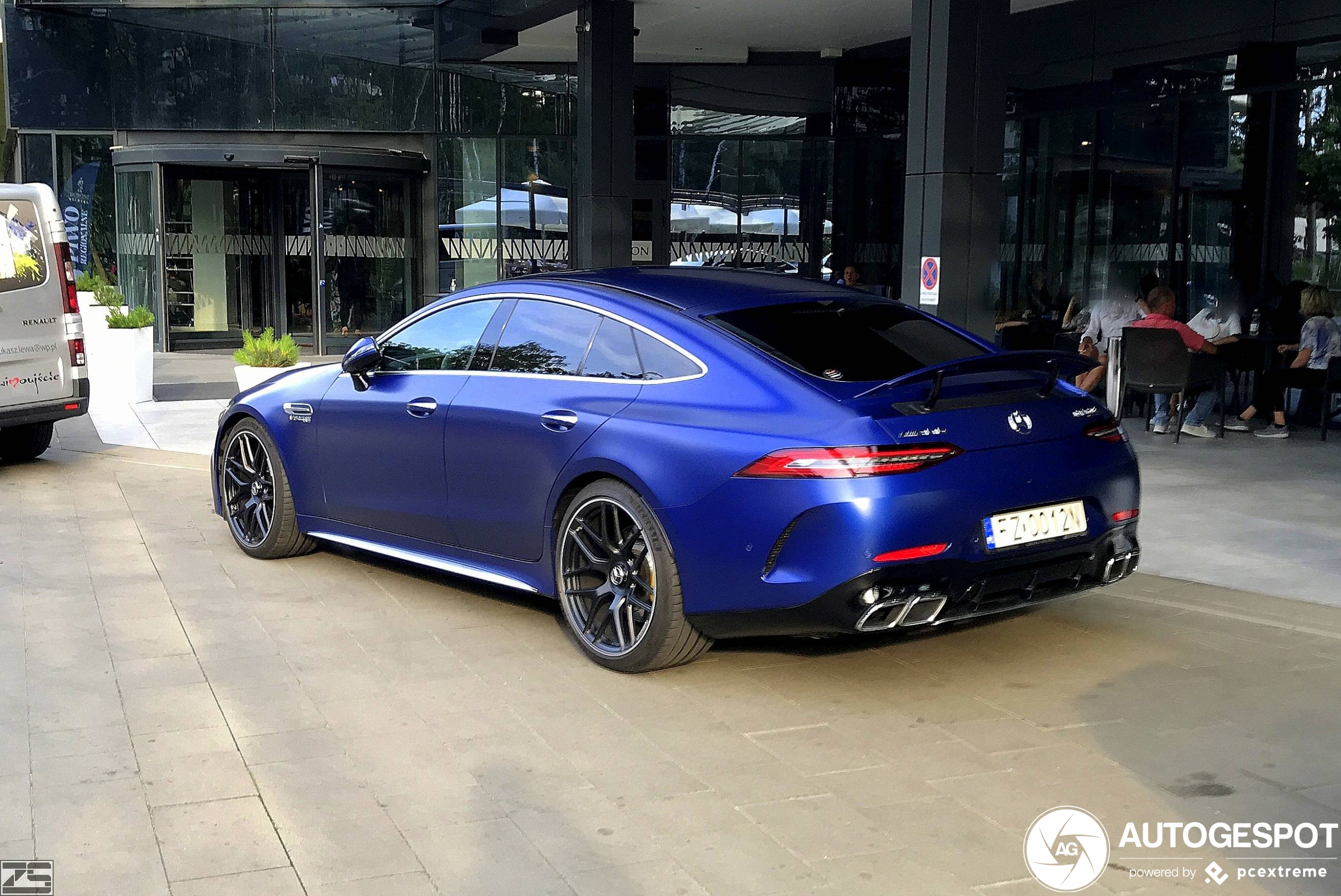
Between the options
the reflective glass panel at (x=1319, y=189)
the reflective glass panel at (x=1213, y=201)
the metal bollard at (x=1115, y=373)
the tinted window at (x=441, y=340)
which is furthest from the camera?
the reflective glass panel at (x=1213, y=201)

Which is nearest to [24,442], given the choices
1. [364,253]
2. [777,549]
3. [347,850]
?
[777,549]

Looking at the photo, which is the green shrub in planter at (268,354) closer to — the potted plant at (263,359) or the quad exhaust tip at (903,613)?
the potted plant at (263,359)

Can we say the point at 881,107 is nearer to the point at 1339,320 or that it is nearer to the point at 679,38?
the point at 679,38

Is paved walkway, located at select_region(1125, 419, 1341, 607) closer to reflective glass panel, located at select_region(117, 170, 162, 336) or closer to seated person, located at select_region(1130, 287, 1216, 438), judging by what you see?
seated person, located at select_region(1130, 287, 1216, 438)

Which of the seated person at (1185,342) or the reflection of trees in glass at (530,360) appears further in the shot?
the seated person at (1185,342)

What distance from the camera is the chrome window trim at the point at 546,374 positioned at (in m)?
5.40

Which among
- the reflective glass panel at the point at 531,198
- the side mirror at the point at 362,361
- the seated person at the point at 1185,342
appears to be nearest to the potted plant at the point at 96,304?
the reflective glass panel at the point at 531,198

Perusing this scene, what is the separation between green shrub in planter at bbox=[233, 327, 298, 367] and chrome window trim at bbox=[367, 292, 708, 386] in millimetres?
6312

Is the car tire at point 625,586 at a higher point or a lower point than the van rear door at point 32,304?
lower

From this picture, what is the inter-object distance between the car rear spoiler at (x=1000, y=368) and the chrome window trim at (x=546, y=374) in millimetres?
784

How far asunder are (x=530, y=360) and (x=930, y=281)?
195 inches

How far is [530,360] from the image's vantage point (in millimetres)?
6090

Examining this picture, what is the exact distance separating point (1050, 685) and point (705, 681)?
1.31 meters

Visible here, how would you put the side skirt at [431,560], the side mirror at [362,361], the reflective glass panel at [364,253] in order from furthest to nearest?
1. the reflective glass panel at [364,253]
2. the side mirror at [362,361]
3. the side skirt at [431,560]
